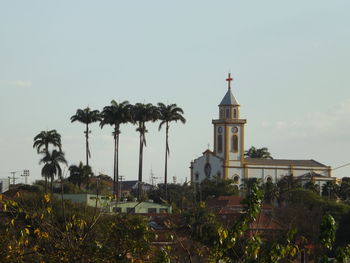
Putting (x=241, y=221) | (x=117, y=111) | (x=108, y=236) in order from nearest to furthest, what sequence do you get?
(x=241, y=221), (x=108, y=236), (x=117, y=111)

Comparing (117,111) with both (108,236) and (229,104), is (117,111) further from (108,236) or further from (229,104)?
(108,236)

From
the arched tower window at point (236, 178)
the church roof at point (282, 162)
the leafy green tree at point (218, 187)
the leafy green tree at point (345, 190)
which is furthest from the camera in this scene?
the church roof at point (282, 162)

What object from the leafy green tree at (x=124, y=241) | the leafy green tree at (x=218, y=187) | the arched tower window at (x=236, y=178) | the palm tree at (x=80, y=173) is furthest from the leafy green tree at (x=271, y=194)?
the leafy green tree at (x=124, y=241)

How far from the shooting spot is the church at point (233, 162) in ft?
468

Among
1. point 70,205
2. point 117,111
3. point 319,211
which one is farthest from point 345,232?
point 117,111

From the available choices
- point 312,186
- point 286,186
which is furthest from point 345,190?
point 286,186

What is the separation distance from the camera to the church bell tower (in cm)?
14250

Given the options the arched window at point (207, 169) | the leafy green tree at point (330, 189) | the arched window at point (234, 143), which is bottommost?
the leafy green tree at point (330, 189)

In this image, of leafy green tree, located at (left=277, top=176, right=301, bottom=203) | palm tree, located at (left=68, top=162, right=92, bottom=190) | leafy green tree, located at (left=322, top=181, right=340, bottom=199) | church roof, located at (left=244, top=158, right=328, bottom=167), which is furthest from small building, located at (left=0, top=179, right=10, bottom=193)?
leafy green tree, located at (left=322, top=181, right=340, bottom=199)

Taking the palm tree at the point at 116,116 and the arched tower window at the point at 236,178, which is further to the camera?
the arched tower window at the point at 236,178

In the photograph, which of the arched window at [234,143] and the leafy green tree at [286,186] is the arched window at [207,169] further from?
the leafy green tree at [286,186]

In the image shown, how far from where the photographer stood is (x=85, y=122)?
115 metres

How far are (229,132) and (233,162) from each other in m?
4.19

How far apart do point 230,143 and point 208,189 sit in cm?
1989
